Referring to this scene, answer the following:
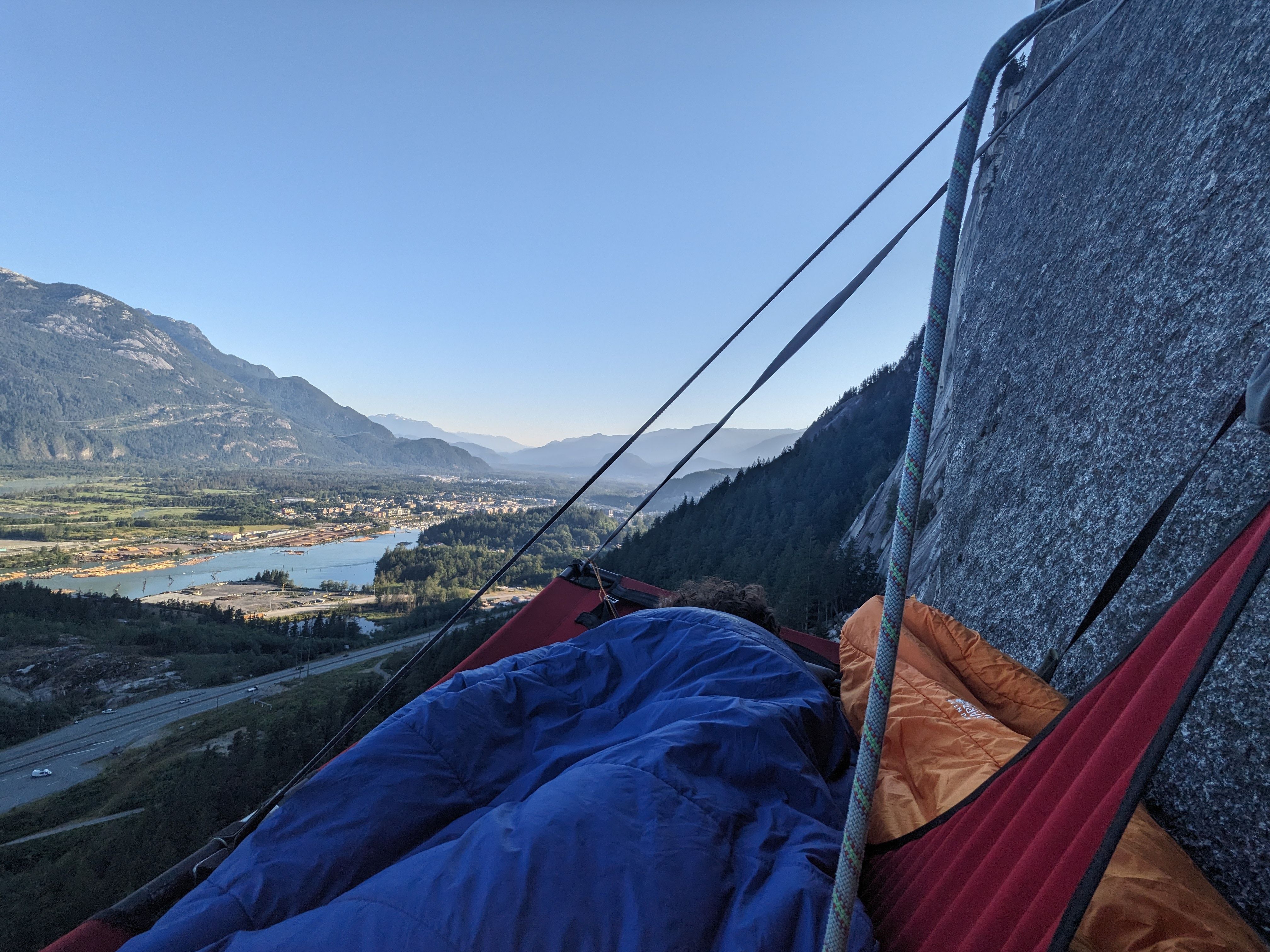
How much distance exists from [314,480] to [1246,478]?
167 metres

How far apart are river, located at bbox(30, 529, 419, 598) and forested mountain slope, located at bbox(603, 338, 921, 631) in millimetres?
61330

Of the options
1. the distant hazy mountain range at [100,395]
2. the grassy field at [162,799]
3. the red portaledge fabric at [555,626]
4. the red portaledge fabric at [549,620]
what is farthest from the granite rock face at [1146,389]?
the distant hazy mountain range at [100,395]

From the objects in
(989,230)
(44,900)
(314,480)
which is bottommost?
(44,900)

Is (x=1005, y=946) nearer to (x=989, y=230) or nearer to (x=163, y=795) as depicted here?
(x=989, y=230)

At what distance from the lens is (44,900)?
22797mm

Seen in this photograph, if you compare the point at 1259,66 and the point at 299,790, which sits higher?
the point at 1259,66

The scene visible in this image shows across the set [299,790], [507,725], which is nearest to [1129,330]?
[507,725]

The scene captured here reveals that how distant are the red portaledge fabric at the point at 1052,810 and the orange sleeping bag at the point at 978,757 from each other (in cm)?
8

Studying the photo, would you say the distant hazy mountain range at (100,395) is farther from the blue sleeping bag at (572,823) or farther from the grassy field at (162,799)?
the blue sleeping bag at (572,823)

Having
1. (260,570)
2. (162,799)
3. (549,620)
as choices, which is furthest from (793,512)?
(260,570)

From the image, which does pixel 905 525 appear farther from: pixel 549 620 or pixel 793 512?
pixel 793 512

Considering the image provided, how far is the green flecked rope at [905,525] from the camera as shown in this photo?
2.35 feet

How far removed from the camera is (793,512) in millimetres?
30891

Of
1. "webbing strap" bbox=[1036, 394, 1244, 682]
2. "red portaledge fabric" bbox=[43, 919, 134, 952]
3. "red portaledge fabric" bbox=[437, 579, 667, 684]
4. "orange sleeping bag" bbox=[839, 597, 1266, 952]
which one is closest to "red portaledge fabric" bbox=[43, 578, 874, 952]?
"red portaledge fabric" bbox=[437, 579, 667, 684]
